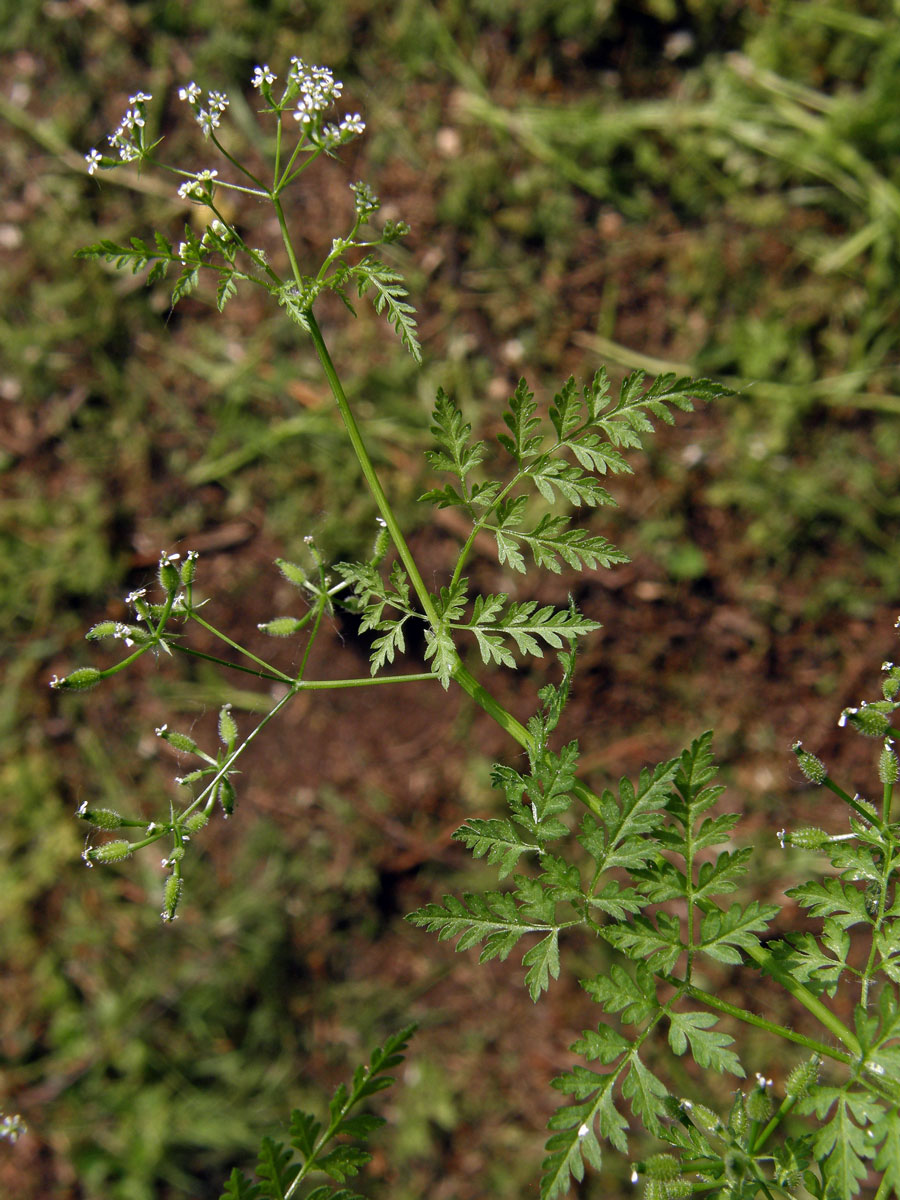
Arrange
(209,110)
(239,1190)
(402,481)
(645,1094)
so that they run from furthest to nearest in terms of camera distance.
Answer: (402,481) < (209,110) < (239,1190) < (645,1094)

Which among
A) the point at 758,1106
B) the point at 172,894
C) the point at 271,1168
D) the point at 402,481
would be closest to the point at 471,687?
the point at 172,894

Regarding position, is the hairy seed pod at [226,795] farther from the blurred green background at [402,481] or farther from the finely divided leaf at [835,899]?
the blurred green background at [402,481]

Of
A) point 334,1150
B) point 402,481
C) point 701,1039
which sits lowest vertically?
point 334,1150

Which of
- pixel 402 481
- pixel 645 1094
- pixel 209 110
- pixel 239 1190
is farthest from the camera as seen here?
pixel 402 481

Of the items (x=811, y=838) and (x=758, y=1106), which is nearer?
(x=758, y=1106)

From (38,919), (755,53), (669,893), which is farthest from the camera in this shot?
(38,919)

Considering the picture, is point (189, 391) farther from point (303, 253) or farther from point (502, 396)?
point (502, 396)

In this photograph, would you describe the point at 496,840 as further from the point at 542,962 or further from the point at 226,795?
the point at 226,795

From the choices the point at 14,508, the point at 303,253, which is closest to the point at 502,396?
the point at 303,253
